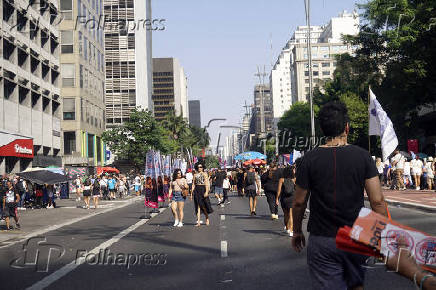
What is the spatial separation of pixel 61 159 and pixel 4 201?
37.4m

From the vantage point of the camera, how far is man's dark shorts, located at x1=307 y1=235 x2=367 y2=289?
4121 mm

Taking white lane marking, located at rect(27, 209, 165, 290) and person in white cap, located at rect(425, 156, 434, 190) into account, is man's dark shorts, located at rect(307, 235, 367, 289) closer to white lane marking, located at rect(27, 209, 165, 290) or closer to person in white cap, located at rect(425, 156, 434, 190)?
Answer: white lane marking, located at rect(27, 209, 165, 290)

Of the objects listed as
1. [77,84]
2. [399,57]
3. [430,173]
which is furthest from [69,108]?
[430,173]

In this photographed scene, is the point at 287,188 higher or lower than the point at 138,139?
lower

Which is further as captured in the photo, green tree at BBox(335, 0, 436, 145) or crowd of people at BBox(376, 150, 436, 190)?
green tree at BBox(335, 0, 436, 145)

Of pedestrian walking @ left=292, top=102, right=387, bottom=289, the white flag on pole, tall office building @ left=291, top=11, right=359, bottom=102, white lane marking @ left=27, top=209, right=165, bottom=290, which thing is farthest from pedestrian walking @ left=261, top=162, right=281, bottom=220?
tall office building @ left=291, top=11, right=359, bottom=102

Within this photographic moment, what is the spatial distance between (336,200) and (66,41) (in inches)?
2304

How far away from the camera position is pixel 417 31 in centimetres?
3934

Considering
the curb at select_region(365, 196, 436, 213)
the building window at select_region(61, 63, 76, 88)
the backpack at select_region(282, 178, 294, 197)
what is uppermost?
the building window at select_region(61, 63, 76, 88)

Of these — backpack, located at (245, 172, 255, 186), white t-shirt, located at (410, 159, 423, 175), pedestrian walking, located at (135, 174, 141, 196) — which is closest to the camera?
backpack, located at (245, 172, 255, 186)

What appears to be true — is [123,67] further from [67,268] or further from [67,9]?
[67,268]

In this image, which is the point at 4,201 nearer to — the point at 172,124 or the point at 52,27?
the point at 52,27

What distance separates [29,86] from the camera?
147ft

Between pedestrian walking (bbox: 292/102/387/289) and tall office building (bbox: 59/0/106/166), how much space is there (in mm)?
54904
